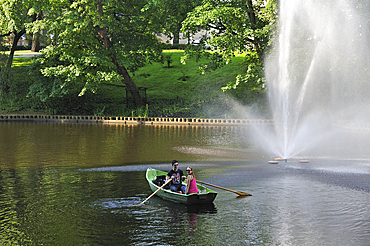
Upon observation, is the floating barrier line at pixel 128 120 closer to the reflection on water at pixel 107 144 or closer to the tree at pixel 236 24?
the reflection on water at pixel 107 144

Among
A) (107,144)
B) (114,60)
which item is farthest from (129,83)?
(107,144)

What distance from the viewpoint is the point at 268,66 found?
125 feet

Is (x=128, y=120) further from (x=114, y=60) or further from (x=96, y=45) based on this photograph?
(x=96, y=45)

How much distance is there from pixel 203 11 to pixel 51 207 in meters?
25.4

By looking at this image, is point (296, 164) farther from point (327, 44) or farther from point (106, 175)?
point (327, 44)

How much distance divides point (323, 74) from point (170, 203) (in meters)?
24.6

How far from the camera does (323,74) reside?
117 feet

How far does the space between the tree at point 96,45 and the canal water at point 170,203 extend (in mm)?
14937

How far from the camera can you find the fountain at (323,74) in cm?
2997

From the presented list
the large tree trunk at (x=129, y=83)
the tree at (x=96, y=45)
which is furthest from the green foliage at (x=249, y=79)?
the large tree trunk at (x=129, y=83)

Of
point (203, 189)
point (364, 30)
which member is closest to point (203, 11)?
point (364, 30)

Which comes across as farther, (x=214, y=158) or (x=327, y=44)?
(x=327, y=44)

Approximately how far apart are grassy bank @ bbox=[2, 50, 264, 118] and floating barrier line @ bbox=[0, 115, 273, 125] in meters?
1.36

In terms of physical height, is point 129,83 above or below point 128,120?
above
